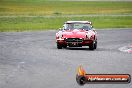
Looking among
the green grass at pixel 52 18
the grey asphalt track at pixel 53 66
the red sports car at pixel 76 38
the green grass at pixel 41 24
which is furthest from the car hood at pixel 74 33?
the green grass at pixel 52 18

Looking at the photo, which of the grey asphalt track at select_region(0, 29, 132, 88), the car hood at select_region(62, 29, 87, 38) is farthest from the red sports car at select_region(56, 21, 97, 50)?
the grey asphalt track at select_region(0, 29, 132, 88)

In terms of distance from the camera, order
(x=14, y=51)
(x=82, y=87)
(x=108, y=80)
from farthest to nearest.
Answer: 1. (x=14, y=51)
2. (x=82, y=87)
3. (x=108, y=80)

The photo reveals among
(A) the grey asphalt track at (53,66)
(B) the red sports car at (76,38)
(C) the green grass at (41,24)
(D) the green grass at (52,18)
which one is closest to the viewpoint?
(A) the grey asphalt track at (53,66)

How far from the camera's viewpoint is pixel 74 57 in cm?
2234

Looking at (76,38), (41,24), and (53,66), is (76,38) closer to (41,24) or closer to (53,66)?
(53,66)

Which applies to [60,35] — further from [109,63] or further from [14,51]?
[109,63]

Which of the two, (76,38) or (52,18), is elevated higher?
(76,38)

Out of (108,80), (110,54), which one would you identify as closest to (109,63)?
(110,54)

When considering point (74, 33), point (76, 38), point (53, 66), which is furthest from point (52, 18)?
point (53, 66)

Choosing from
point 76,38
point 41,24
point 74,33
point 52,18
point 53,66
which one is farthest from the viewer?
point 52,18

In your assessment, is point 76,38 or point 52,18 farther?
point 52,18

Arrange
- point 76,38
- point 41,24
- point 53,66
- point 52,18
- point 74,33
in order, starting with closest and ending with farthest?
point 53,66, point 76,38, point 74,33, point 41,24, point 52,18

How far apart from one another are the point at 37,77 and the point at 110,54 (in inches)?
353

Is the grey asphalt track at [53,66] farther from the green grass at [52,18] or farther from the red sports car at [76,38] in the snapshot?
the green grass at [52,18]
